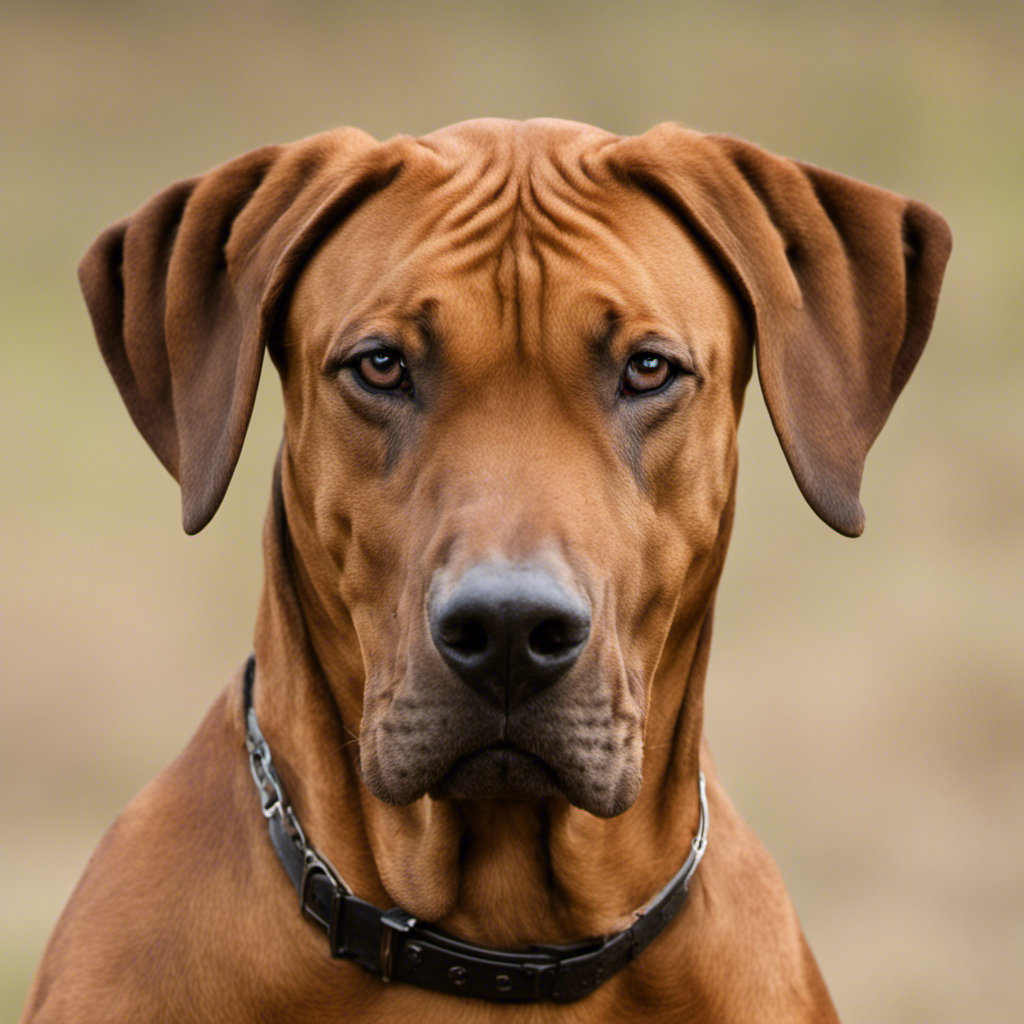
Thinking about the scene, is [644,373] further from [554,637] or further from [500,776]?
[500,776]

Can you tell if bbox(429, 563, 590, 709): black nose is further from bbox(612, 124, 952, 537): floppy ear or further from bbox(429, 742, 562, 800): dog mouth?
bbox(612, 124, 952, 537): floppy ear

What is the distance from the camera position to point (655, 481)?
286cm

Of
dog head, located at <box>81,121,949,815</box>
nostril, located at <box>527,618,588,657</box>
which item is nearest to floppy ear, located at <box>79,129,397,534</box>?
dog head, located at <box>81,121,949,815</box>

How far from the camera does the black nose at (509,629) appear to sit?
2.44 meters

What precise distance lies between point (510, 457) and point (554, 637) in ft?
1.17

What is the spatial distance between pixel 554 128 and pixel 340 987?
1681 millimetres

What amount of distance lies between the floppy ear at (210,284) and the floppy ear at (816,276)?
591 mm

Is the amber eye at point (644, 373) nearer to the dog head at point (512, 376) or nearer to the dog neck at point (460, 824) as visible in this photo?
the dog head at point (512, 376)

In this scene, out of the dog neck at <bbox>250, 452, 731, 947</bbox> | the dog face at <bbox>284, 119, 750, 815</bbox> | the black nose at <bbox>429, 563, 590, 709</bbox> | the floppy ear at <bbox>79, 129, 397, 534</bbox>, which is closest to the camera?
the black nose at <bbox>429, 563, 590, 709</bbox>

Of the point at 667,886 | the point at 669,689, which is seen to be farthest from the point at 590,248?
the point at 667,886

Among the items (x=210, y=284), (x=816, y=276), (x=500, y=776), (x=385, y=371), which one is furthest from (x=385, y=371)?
(x=816, y=276)

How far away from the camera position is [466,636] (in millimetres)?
2492

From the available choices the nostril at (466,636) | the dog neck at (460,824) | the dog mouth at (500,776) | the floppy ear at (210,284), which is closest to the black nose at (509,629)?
the nostril at (466,636)

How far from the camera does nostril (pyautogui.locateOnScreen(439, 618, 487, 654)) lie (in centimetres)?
247
